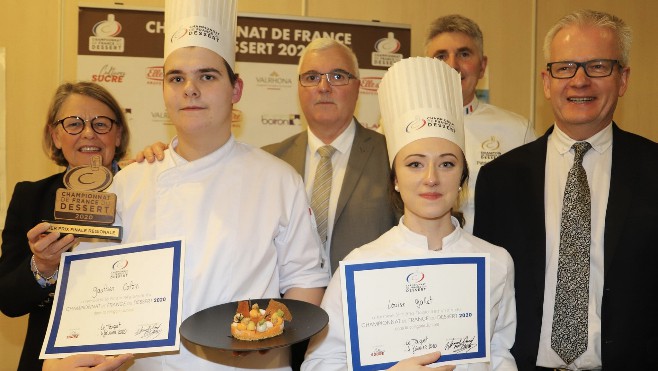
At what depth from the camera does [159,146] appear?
2.25 metres

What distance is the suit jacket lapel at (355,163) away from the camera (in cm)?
268

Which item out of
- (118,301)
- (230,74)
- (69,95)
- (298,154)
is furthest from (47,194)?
(298,154)

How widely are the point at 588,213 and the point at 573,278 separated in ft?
0.80

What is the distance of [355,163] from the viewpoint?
2.79 meters

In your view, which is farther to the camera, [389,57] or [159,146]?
[389,57]

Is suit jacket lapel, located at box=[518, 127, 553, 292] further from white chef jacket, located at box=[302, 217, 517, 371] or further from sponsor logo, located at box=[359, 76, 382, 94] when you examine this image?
sponsor logo, located at box=[359, 76, 382, 94]

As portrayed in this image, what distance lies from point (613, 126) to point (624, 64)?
9.3 inches

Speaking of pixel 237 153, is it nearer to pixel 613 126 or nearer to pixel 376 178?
pixel 376 178

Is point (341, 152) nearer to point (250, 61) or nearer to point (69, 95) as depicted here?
point (69, 95)

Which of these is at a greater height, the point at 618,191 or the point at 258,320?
the point at 618,191

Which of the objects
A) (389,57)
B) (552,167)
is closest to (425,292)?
(552,167)

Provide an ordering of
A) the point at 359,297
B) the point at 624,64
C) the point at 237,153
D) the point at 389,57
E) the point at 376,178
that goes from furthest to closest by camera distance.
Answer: the point at 389,57, the point at 376,178, the point at 624,64, the point at 237,153, the point at 359,297

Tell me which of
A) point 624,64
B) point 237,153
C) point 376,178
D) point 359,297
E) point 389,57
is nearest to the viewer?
point 359,297

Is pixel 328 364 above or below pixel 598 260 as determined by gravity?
below
